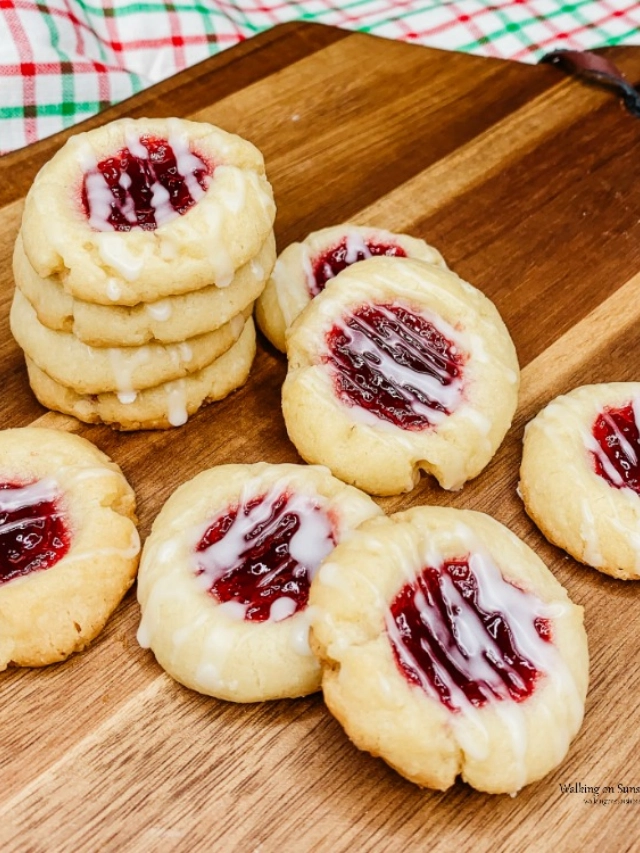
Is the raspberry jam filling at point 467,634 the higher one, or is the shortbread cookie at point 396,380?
the shortbread cookie at point 396,380

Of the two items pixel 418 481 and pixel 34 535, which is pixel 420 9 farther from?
pixel 34 535

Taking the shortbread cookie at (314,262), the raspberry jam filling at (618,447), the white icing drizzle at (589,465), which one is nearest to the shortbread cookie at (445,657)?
the white icing drizzle at (589,465)

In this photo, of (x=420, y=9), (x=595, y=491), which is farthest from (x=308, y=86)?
(x=595, y=491)

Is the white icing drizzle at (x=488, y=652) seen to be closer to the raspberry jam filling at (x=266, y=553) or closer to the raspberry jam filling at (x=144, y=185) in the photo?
the raspberry jam filling at (x=266, y=553)

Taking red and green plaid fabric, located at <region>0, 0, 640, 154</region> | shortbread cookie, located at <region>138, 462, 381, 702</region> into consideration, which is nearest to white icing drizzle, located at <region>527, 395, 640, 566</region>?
shortbread cookie, located at <region>138, 462, 381, 702</region>

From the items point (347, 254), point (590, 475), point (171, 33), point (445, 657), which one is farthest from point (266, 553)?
point (171, 33)

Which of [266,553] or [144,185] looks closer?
[266,553]

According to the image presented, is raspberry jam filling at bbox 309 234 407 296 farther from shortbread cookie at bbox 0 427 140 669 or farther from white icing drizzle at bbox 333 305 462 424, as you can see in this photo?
shortbread cookie at bbox 0 427 140 669

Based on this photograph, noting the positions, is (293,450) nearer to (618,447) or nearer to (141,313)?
(141,313)
